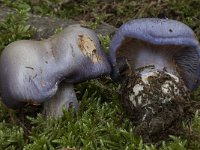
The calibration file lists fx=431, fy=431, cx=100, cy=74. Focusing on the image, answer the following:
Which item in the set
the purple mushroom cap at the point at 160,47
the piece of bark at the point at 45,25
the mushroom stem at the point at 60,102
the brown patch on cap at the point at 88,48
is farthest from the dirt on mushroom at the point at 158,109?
the piece of bark at the point at 45,25

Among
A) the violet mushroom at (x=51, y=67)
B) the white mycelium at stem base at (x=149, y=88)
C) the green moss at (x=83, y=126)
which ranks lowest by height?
the green moss at (x=83, y=126)

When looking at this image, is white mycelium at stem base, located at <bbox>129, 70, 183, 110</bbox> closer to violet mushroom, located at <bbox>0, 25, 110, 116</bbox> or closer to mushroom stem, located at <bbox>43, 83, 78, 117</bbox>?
violet mushroom, located at <bbox>0, 25, 110, 116</bbox>

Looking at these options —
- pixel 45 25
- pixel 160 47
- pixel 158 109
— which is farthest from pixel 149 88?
pixel 45 25

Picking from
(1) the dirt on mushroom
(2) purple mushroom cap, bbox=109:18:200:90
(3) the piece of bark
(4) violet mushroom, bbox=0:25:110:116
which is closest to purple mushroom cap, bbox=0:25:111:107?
(4) violet mushroom, bbox=0:25:110:116

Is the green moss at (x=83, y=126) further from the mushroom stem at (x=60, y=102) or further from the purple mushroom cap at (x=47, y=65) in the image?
the purple mushroom cap at (x=47, y=65)

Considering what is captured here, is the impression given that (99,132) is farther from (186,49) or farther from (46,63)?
(186,49)

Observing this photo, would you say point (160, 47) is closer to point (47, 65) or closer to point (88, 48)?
point (88, 48)

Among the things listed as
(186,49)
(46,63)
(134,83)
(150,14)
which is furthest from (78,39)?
(150,14)
